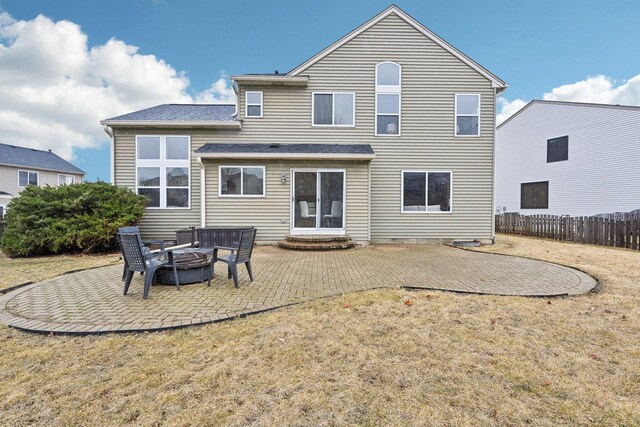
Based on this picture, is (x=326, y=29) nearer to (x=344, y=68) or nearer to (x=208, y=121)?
(x=344, y=68)

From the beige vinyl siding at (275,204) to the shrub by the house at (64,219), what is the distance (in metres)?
2.94

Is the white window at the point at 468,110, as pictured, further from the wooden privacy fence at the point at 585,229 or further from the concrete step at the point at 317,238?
the concrete step at the point at 317,238

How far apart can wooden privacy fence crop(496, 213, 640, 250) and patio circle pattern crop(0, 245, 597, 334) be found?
587 centimetres

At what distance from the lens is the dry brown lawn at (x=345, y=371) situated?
2.33 m

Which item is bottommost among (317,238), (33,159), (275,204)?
(317,238)

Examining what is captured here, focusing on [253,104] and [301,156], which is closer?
[301,156]

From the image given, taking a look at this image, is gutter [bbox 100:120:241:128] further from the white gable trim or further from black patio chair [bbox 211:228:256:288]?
black patio chair [bbox 211:228:256:288]

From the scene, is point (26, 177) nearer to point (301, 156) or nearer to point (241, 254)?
point (301, 156)

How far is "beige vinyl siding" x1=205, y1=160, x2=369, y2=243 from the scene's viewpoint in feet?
37.4

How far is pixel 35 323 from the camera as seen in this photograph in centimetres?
402

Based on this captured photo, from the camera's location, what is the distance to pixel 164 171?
12.2m

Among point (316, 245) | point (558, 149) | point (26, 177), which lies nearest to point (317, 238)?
point (316, 245)

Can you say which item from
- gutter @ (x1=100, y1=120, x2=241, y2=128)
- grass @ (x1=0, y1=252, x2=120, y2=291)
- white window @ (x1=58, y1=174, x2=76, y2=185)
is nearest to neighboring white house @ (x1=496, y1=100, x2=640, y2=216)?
gutter @ (x1=100, y1=120, x2=241, y2=128)

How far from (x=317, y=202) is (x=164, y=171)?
250 inches
